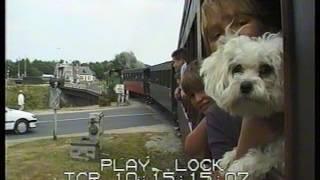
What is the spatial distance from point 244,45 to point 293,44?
24 centimetres

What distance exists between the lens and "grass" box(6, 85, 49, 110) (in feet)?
10.2

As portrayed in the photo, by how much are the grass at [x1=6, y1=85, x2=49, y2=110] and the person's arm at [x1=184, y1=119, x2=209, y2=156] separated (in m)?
0.75

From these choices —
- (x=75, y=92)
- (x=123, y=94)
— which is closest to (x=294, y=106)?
(x=123, y=94)

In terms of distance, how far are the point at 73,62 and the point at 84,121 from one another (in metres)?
0.29

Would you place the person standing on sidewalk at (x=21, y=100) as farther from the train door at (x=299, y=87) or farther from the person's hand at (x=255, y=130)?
the train door at (x=299, y=87)

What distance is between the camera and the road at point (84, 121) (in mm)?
3137

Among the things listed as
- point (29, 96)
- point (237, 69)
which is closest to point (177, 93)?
point (237, 69)

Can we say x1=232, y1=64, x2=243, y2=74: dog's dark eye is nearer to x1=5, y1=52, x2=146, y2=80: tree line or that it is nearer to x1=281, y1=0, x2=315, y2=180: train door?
A: x1=281, y1=0, x2=315, y2=180: train door

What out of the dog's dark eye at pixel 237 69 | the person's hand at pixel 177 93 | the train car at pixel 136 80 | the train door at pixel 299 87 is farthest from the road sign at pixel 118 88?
the train door at pixel 299 87

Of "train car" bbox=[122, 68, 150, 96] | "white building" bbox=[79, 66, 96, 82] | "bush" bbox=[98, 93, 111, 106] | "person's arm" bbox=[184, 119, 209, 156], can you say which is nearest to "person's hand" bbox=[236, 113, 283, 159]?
"person's arm" bbox=[184, 119, 209, 156]

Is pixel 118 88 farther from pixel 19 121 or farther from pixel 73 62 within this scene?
pixel 19 121

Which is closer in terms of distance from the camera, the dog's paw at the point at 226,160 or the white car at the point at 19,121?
the white car at the point at 19,121

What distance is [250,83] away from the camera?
3082mm

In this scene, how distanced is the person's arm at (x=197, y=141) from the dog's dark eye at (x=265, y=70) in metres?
0.39
